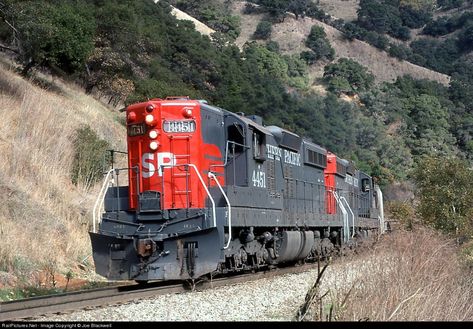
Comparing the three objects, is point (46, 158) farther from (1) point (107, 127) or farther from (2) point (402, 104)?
(2) point (402, 104)

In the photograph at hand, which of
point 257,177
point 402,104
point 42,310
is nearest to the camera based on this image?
point 42,310

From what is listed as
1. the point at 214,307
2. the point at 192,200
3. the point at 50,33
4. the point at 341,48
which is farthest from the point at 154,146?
the point at 341,48

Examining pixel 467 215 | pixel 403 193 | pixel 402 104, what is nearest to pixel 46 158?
pixel 467 215

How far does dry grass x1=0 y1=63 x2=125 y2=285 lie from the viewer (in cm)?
1553

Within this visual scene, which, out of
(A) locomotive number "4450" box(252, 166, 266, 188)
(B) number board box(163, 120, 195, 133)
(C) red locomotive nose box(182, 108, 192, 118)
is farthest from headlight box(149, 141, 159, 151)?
(A) locomotive number "4450" box(252, 166, 266, 188)

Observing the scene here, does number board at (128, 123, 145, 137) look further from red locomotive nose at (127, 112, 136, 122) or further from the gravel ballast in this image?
the gravel ballast

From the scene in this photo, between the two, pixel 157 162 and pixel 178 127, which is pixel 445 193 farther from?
pixel 157 162

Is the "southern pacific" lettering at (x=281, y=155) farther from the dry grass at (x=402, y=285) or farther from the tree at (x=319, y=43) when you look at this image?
the tree at (x=319, y=43)

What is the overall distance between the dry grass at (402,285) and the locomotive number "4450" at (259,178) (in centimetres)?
306

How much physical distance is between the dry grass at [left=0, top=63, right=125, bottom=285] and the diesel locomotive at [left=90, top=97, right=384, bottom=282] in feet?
7.11

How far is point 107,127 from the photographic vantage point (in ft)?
95.1

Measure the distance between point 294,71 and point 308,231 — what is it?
258 ft

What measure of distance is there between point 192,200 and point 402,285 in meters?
4.83

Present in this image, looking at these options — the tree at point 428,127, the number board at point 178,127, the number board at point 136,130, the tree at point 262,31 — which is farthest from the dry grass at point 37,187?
the tree at point 262,31
